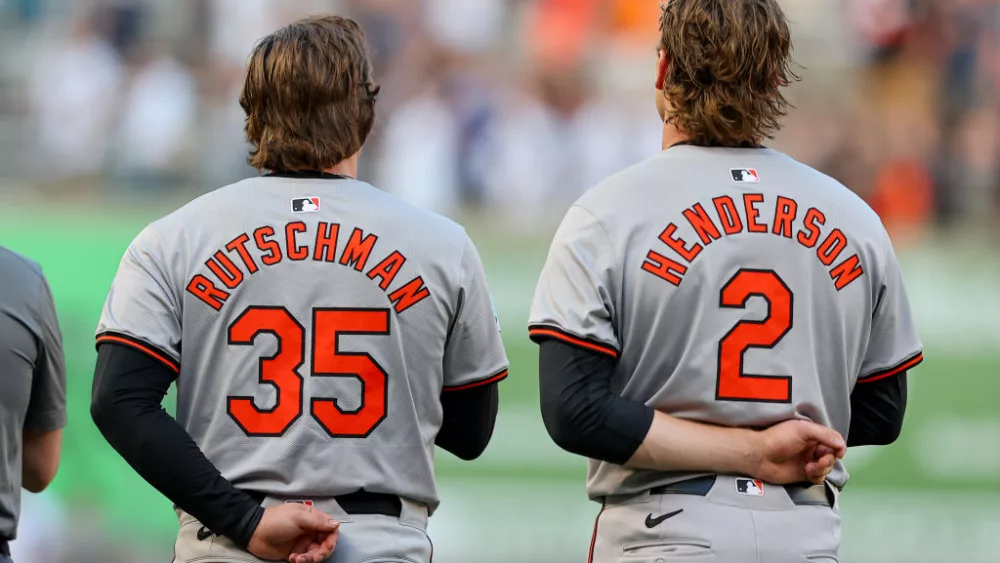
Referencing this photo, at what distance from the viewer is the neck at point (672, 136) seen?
120 inches

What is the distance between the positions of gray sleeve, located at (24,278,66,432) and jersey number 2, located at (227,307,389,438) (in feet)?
2.33

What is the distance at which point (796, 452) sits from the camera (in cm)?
286

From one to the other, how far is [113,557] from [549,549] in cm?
256

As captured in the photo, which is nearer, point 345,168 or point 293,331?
point 293,331

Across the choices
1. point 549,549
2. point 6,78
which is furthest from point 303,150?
point 6,78

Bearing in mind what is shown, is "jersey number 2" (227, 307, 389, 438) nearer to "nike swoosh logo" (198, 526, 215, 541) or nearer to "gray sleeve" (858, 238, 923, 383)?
"nike swoosh logo" (198, 526, 215, 541)

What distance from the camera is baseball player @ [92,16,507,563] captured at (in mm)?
2885

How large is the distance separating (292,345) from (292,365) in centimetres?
4

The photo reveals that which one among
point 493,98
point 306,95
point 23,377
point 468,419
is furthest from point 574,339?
point 493,98

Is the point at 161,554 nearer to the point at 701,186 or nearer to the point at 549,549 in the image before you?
the point at 549,549

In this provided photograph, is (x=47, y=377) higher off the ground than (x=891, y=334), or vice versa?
(x=891, y=334)

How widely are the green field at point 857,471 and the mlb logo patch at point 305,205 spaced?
5.16m

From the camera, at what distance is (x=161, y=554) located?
827 centimetres

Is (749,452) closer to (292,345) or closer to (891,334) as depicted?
(891,334)
